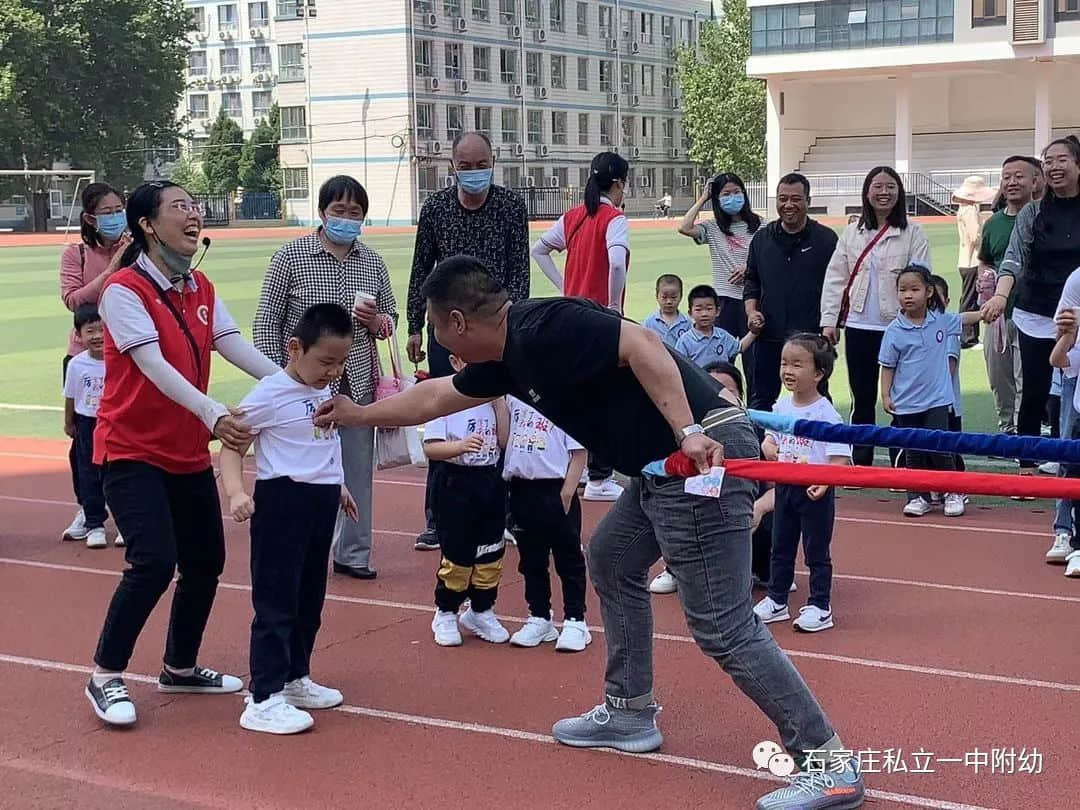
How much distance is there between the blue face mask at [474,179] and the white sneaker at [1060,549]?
12.1 feet

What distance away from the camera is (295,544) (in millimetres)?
5043

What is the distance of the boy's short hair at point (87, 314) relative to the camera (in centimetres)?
786

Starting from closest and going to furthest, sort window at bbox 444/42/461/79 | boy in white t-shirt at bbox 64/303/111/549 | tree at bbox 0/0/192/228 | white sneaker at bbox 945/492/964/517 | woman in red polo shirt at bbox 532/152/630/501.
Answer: boy in white t-shirt at bbox 64/303/111/549 < woman in red polo shirt at bbox 532/152/630/501 < white sneaker at bbox 945/492/964/517 < tree at bbox 0/0/192/228 < window at bbox 444/42/461/79

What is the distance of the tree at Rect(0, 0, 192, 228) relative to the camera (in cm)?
6053

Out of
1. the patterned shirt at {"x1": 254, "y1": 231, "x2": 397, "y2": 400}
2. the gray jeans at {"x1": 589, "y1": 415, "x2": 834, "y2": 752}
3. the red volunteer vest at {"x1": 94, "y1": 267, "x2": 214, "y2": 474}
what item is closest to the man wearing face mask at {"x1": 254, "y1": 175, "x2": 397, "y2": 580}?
the patterned shirt at {"x1": 254, "y1": 231, "x2": 397, "y2": 400}

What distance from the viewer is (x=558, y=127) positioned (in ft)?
252

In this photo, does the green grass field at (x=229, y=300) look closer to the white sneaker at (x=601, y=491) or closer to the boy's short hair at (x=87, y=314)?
the white sneaker at (x=601, y=491)

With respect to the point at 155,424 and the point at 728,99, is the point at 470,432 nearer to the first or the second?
the point at 155,424

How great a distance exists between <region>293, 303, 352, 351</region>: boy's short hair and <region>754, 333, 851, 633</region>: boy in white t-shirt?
223 centimetres

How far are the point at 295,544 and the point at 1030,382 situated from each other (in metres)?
5.24

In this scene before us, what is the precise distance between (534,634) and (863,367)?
420 centimetres

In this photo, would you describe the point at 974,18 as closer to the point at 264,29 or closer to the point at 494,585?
the point at 264,29

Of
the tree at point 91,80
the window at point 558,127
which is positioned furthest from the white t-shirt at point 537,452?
the window at point 558,127

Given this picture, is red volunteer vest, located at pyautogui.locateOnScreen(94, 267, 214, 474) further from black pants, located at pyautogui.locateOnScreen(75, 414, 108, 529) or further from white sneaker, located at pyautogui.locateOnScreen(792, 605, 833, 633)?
black pants, located at pyautogui.locateOnScreen(75, 414, 108, 529)
